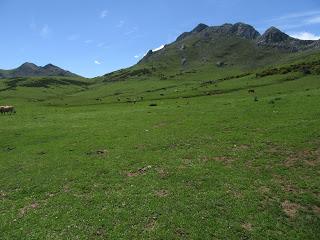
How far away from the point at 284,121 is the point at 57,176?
24.3m

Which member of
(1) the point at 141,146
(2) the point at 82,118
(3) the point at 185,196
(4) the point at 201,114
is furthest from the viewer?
(2) the point at 82,118

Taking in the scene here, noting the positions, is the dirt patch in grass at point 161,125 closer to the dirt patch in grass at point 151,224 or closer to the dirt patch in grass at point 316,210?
the dirt patch in grass at point 151,224

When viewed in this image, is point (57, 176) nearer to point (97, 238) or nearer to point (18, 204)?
point (18, 204)

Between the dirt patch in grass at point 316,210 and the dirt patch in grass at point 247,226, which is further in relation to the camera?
the dirt patch in grass at point 316,210

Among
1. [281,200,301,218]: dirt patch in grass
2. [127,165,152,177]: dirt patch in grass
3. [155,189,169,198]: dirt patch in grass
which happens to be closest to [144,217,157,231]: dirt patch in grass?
[155,189,169,198]: dirt patch in grass

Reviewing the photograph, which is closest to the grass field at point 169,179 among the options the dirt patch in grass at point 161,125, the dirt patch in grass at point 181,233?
the dirt patch in grass at point 181,233

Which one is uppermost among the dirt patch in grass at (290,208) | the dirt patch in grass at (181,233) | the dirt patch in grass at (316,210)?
the dirt patch in grass at (181,233)

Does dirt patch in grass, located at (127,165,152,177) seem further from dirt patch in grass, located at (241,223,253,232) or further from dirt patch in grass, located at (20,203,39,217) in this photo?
dirt patch in grass, located at (241,223,253,232)

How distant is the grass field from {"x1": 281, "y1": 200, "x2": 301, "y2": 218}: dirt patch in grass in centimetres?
6

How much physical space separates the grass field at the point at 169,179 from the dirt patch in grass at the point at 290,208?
6cm

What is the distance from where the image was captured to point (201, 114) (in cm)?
5150

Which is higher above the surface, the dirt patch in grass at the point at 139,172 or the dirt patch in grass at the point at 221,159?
the dirt patch in grass at the point at 139,172

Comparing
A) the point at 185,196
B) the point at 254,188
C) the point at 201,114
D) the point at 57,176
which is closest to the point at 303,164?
the point at 254,188

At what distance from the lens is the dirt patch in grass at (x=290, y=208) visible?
70.8 ft
